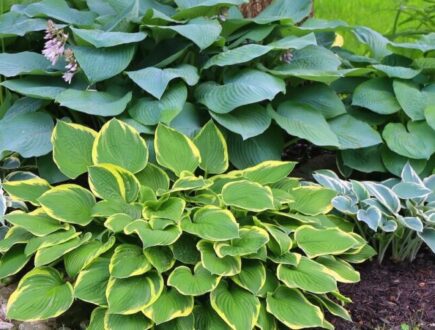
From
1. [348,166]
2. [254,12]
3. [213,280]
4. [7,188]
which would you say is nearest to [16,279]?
[7,188]

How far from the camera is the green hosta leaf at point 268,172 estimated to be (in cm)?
284

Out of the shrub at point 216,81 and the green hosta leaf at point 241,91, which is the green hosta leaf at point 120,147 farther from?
the green hosta leaf at point 241,91

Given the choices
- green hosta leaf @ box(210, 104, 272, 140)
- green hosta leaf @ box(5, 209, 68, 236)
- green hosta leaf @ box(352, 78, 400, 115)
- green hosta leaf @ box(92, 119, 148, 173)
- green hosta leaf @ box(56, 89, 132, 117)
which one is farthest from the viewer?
green hosta leaf @ box(352, 78, 400, 115)

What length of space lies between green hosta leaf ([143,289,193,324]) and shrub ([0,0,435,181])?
2.66 feet

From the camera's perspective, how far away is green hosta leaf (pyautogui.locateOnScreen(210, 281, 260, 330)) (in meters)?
2.31

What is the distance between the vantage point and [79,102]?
2865 millimetres

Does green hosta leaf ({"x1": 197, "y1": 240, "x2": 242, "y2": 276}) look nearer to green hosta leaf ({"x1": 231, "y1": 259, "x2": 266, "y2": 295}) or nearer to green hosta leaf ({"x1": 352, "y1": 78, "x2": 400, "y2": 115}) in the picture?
green hosta leaf ({"x1": 231, "y1": 259, "x2": 266, "y2": 295})

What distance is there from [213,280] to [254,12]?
2.20 m

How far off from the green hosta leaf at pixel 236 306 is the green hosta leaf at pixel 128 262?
11.3 inches

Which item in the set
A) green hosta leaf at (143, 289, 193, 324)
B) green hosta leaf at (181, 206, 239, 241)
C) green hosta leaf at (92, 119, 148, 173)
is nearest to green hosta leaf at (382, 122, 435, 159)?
green hosta leaf at (181, 206, 239, 241)

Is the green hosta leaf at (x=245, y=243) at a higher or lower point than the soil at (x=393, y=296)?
higher

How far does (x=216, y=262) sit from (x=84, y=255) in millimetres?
524

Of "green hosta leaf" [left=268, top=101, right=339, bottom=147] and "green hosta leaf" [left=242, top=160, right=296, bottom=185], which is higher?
"green hosta leaf" [left=268, top=101, right=339, bottom=147]

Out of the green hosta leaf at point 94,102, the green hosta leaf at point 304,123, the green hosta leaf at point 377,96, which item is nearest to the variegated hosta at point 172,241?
the green hosta leaf at point 94,102
